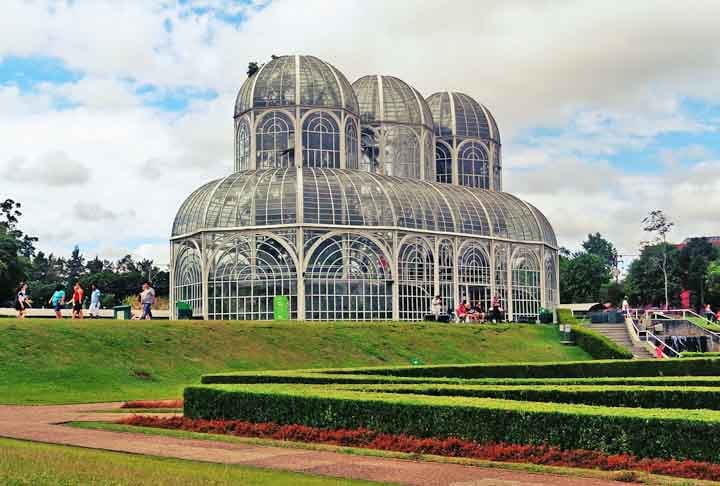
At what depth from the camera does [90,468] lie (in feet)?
51.7

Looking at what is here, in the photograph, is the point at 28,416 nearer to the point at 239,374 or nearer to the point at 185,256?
the point at 239,374

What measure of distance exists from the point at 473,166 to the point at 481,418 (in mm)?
66749

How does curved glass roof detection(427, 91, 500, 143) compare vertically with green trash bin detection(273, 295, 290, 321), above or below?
above

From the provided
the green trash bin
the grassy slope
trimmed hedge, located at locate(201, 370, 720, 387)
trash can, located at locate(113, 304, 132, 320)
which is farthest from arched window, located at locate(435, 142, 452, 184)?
trimmed hedge, located at locate(201, 370, 720, 387)

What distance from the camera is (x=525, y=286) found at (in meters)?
73.4

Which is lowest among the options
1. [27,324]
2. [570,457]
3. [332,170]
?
[570,457]

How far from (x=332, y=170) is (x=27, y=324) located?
30.4 metres

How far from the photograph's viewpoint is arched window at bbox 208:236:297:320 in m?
60.8

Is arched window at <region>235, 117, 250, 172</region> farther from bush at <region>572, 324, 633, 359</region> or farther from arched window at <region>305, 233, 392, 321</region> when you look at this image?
bush at <region>572, 324, 633, 359</region>

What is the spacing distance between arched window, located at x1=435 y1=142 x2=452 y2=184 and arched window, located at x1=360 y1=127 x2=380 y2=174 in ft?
23.9

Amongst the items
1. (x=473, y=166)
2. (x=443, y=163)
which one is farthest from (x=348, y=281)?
(x=473, y=166)

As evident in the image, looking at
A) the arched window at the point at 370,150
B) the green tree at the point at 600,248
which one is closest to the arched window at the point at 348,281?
the arched window at the point at 370,150

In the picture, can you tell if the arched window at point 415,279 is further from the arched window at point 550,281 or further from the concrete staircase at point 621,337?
the arched window at point 550,281

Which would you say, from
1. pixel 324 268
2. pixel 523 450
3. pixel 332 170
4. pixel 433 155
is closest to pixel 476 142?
pixel 433 155
